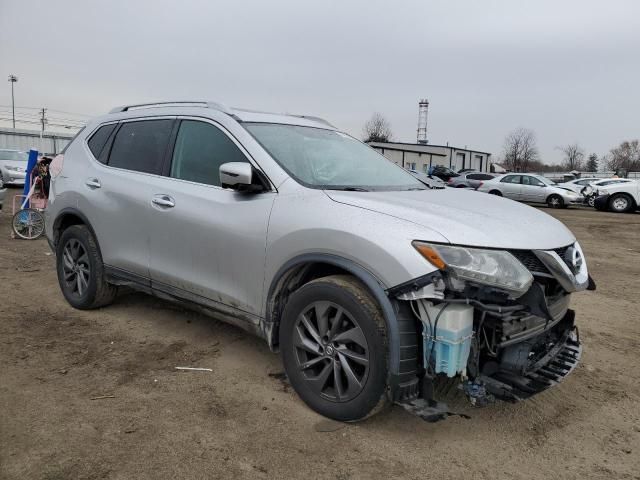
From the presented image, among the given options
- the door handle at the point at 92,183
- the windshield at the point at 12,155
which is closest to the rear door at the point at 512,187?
the windshield at the point at 12,155

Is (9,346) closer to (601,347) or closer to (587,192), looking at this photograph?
(601,347)

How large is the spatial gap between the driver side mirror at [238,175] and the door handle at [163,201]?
0.70 meters

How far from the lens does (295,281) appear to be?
3.15 meters

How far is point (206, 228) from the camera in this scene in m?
3.48

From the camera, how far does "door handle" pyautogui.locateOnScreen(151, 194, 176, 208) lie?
147 inches

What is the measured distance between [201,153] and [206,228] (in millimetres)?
636

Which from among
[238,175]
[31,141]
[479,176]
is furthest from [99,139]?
[31,141]

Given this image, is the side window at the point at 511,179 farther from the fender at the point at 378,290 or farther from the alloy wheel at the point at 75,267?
the fender at the point at 378,290

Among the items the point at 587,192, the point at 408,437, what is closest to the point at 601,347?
the point at 408,437

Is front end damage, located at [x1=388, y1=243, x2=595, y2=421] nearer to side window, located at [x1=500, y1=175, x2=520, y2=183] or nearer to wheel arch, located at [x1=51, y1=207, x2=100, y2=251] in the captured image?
wheel arch, located at [x1=51, y1=207, x2=100, y2=251]

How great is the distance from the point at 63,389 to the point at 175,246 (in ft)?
3.83

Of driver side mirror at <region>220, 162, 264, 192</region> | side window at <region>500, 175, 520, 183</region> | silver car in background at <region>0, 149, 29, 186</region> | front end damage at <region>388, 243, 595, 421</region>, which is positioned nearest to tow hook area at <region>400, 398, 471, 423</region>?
front end damage at <region>388, 243, 595, 421</region>

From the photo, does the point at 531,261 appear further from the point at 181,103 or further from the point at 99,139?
the point at 99,139

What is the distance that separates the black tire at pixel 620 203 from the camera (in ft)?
63.9
